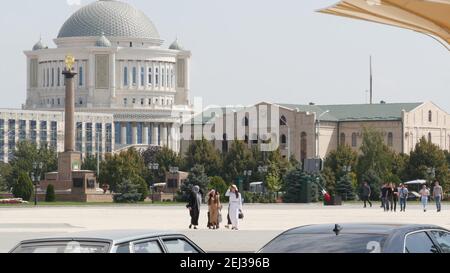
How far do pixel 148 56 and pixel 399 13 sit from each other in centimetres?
15360

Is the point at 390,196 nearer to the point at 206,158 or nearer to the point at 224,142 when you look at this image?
the point at 206,158

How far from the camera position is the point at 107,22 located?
18975 cm

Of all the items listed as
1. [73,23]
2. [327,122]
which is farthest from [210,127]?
[73,23]

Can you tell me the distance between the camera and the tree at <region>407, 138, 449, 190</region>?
109125 millimetres

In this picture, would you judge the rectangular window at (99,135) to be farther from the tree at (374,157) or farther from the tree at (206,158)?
the tree at (374,157)

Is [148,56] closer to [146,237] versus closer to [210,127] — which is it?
[210,127]

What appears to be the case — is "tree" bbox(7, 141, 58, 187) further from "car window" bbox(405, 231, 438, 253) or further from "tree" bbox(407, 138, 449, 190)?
"car window" bbox(405, 231, 438, 253)

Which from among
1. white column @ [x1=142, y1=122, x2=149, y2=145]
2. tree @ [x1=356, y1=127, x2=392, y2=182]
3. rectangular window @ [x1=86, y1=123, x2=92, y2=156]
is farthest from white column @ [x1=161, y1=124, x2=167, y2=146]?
tree @ [x1=356, y1=127, x2=392, y2=182]

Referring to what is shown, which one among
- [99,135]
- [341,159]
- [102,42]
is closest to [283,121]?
[99,135]

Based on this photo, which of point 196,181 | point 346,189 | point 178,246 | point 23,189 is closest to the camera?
point 178,246

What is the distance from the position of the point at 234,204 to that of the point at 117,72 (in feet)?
507

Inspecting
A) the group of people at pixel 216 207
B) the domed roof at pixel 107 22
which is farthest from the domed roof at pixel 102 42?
the group of people at pixel 216 207

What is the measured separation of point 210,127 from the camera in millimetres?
150000

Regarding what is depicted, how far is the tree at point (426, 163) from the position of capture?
109 meters
